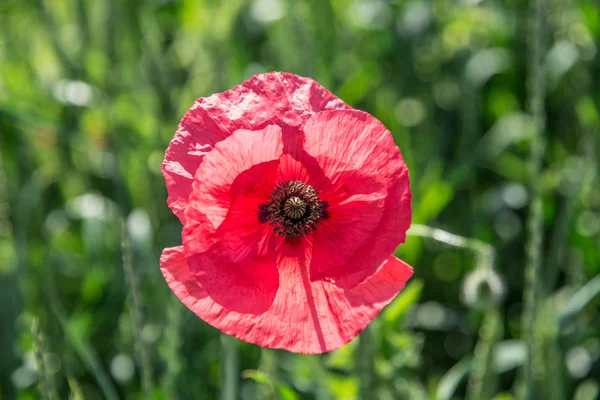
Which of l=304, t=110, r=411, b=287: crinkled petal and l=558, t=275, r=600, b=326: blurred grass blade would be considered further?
l=558, t=275, r=600, b=326: blurred grass blade

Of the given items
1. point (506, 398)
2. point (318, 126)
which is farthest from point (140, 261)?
point (318, 126)

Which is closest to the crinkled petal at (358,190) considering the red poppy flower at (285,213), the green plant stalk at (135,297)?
the red poppy flower at (285,213)

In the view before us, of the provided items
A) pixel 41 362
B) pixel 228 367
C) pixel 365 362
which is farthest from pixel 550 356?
pixel 41 362

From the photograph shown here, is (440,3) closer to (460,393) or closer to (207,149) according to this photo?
(460,393)

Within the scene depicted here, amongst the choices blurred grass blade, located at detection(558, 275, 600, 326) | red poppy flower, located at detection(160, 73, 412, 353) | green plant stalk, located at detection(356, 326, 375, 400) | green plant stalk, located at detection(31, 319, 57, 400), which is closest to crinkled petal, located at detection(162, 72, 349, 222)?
red poppy flower, located at detection(160, 73, 412, 353)

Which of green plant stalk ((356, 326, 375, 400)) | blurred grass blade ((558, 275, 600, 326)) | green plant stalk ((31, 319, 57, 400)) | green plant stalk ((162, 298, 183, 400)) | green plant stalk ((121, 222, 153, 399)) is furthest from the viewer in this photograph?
blurred grass blade ((558, 275, 600, 326))

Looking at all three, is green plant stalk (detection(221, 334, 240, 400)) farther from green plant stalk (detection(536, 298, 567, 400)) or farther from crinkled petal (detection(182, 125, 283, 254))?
green plant stalk (detection(536, 298, 567, 400))

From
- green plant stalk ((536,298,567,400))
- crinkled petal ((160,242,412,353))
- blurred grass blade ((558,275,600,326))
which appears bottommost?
green plant stalk ((536,298,567,400))

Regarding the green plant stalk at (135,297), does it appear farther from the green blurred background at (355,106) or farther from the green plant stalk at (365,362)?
the green plant stalk at (365,362)
